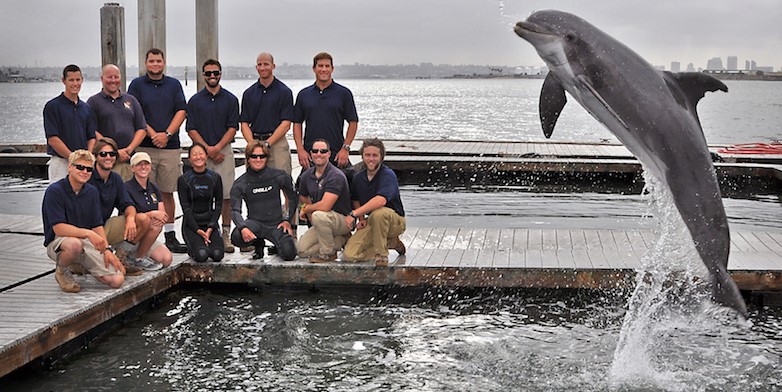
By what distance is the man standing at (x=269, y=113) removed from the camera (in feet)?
29.9

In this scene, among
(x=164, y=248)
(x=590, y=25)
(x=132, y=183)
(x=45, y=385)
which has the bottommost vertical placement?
(x=45, y=385)

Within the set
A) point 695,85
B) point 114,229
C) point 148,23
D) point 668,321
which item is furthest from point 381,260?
point 148,23

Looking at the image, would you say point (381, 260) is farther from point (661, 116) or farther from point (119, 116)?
point (661, 116)

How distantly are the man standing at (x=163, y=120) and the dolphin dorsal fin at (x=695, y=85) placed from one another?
16.6 feet

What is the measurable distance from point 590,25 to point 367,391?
2765 mm

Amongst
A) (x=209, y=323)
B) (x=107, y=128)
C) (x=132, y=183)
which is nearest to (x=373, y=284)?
(x=209, y=323)

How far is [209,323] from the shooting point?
Result: 7.82 metres

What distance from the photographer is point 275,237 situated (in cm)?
880

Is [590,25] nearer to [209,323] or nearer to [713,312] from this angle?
[713,312]

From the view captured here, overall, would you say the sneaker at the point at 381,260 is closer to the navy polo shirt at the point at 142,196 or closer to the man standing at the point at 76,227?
the navy polo shirt at the point at 142,196

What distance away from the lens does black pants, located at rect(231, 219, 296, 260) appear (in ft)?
28.6

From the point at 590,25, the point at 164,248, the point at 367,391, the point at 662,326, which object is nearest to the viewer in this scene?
the point at 590,25

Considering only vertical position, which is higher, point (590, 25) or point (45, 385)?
point (590, 25)

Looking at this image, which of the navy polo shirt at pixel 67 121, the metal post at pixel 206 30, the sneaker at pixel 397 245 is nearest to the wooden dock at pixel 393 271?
the sneaker at pixel 397 245
